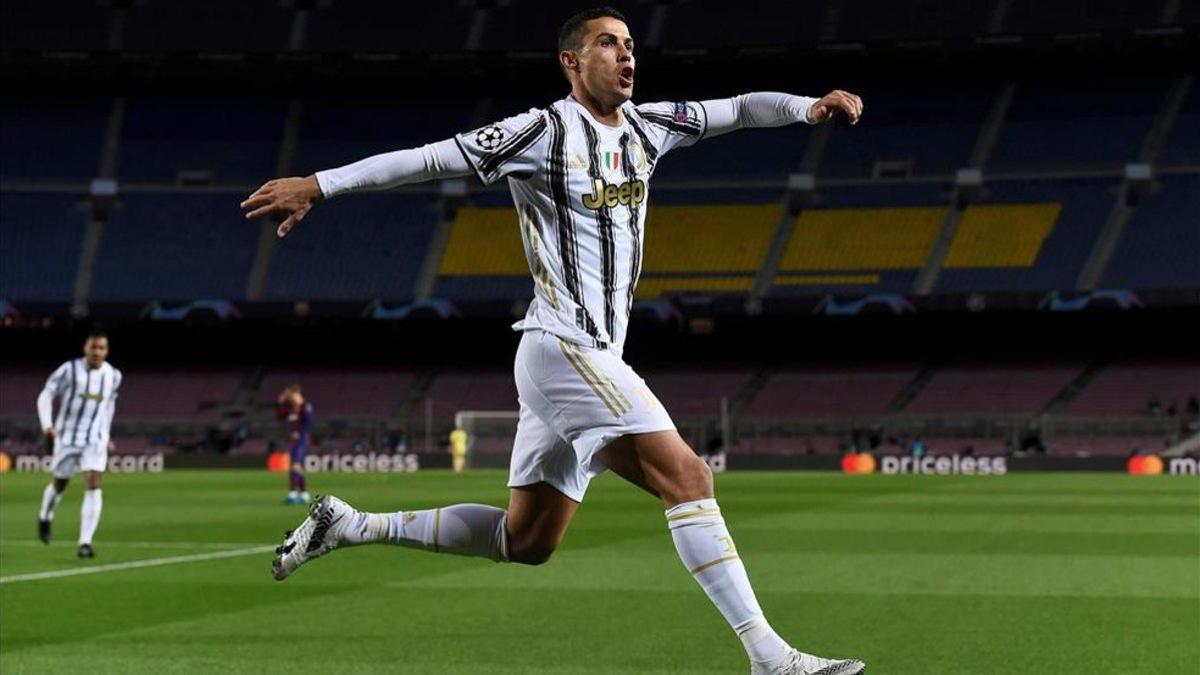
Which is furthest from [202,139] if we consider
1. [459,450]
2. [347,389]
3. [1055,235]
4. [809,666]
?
[809,666]

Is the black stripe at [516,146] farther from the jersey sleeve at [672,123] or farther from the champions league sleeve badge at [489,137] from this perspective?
the jersey sleeve at [672,123]

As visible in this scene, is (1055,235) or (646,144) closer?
(646,144)

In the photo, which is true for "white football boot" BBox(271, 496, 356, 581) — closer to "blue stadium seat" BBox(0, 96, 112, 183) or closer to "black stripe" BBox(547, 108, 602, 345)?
"black stripe" BBox(547, 108, 602, 345)

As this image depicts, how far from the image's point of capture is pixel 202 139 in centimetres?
6059

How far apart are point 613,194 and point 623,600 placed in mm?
6211

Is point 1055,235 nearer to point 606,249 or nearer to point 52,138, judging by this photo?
point 52,138

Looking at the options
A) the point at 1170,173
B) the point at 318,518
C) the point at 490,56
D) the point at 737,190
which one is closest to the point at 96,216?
the point at 490,56

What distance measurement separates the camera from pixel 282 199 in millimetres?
6367

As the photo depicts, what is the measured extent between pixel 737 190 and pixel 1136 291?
A: 1388cm

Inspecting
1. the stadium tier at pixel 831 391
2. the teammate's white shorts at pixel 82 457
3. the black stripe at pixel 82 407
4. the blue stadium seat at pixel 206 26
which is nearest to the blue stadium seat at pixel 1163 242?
the stadium tier at pixel 831 391

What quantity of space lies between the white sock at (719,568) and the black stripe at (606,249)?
35.6 inches

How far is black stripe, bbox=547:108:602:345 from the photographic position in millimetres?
7117

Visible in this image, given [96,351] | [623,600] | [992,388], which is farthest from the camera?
[992,388]

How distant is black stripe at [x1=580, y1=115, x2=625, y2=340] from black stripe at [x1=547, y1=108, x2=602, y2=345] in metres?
0.11
